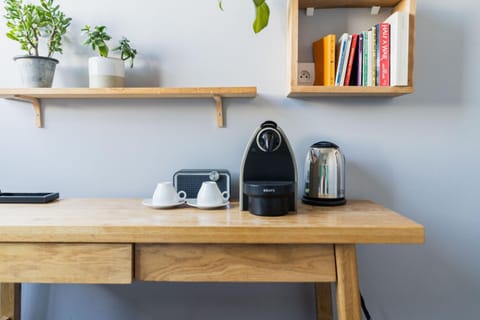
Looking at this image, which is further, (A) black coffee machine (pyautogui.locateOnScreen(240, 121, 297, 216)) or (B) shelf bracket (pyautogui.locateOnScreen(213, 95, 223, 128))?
(B) shelf bracket (pyautogui.locateOnScreen(213, 95, 223, 128))

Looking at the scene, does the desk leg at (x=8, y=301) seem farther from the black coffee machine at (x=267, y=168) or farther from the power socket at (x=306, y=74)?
the power socket at (x=306, y=74)

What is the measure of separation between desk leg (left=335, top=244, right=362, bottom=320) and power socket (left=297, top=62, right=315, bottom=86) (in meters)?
0.66

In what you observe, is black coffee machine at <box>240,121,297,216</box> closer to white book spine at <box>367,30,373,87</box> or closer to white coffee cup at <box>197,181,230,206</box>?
white coffee cup at <box>197,181,230,206</box>

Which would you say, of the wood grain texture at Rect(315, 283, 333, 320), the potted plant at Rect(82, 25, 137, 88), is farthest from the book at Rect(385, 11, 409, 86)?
the potted plant at Rect(82, 25, 137, 88)

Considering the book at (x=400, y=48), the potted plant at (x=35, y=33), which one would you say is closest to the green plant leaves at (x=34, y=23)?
the potted plant at (x=35, y=33)

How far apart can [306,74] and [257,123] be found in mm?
265

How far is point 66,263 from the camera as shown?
821mm

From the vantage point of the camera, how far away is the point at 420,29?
1248 millimetres

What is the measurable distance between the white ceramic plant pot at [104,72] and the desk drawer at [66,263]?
0.58 metres

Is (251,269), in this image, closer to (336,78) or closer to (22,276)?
(22,276)

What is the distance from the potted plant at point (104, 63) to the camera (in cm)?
114

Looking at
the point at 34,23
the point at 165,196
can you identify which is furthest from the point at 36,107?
the point at 165,196

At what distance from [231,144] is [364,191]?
56cm

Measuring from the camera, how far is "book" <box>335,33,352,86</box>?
113 cm
